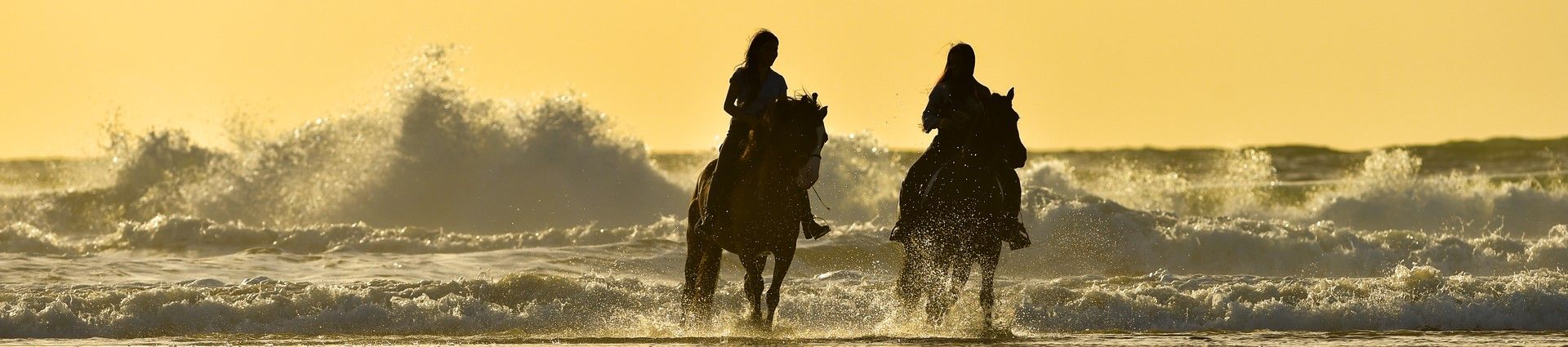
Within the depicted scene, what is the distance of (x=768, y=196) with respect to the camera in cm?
1401

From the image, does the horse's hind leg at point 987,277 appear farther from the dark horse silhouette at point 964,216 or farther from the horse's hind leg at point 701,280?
the horse's hind leg at point 701,280

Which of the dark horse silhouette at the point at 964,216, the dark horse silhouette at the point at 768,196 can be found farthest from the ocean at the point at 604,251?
the dark horse silhouette at the point at 768,196

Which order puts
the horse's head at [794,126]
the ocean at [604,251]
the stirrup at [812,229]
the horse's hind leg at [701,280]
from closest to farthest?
the horse's head at [794,126] → the stirrup at [812,229] → the horse's hind leg at [701,280] → the ocean at [604,251]

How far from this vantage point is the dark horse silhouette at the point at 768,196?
1366cm

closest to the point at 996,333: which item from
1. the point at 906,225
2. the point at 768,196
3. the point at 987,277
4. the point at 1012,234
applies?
the point at 987,277

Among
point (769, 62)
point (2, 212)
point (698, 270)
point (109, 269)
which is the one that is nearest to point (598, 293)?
point (698, 270)

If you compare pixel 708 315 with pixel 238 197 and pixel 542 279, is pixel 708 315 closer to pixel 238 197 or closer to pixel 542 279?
pixel 542 279

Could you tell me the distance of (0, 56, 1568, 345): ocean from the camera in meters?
15.4

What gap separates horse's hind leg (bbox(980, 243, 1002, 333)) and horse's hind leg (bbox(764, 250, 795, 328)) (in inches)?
46.0

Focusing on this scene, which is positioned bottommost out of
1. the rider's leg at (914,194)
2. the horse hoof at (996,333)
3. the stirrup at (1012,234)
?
the horse hoof at (996,333)

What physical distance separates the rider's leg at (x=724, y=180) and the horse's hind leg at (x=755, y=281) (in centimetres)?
25

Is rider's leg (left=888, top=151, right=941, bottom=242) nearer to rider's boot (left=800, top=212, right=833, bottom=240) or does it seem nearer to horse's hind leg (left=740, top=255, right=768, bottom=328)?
rider's boot (left=800, top=212, right=833, bottom=240)

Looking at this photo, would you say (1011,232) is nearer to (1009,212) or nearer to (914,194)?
(1009,212)

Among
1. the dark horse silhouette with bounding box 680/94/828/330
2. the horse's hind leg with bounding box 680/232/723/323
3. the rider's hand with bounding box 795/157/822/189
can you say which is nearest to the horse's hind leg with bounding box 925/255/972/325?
the dark horse silhouette with bounding box 680/94/828/330
